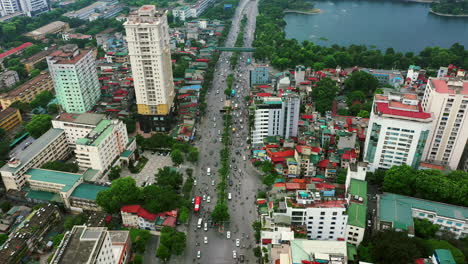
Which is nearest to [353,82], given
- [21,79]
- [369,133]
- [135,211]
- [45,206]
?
[369,133]

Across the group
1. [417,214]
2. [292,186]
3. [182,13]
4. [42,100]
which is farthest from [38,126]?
[182,13]

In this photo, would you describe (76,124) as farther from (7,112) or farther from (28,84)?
(28,84)

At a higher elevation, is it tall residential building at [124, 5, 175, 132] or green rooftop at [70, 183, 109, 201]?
tall residential building at [124, 5, 175, 132]

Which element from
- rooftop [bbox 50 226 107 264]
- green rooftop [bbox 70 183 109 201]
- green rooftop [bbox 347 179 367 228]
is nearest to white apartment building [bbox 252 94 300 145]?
green rooftop [bbox 347 179 367 228]

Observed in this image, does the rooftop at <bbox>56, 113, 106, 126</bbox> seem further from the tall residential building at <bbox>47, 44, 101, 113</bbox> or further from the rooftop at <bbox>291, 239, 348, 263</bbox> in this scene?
the rooftop at <bbox>291, 239, 348, 263</bbox>

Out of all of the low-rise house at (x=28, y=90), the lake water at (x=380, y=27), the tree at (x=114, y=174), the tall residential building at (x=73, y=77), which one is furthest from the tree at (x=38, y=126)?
the lake water at (x=380, y=27)

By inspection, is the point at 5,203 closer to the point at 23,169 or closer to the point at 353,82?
the point at 23,169
